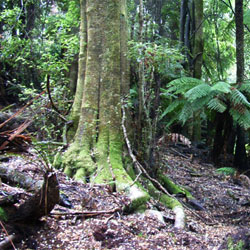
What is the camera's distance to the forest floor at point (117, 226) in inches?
102

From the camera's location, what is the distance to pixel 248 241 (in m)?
2.44

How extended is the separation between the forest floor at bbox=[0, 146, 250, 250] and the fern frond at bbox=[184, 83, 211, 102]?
6.51ft

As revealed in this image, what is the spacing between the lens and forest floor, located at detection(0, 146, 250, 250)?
8.48 ft

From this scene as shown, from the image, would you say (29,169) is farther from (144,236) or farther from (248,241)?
(248,241)

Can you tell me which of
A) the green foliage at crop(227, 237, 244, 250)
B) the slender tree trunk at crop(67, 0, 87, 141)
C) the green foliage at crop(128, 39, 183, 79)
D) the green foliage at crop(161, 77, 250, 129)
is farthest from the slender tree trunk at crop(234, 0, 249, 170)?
the green foliage at crop(227, 237, 244, 250)

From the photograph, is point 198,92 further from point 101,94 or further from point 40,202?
point 40,202

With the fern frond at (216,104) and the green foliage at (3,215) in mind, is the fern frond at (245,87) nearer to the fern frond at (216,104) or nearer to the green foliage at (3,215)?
the fern frond at (216,104)

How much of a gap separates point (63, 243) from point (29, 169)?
5.60 feet

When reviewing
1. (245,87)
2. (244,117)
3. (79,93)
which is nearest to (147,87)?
(79,93)

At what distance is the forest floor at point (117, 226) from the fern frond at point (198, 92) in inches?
78.1

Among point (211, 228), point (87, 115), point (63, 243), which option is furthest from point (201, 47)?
point (63, 243)

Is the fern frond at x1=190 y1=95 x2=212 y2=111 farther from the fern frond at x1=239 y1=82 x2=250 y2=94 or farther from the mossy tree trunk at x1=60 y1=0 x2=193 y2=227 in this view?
the mossy tree trunk at x1=60 y1=0 x2=193 y2=227

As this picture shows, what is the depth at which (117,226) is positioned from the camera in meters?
3.05

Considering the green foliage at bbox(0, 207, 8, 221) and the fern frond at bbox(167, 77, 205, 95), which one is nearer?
the green foliage at bbox(0, 207, 8, 221)
